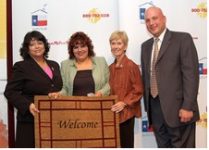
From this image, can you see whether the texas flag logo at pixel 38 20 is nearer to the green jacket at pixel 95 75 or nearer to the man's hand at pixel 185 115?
the green jacket at pixel 95 75

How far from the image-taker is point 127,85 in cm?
300

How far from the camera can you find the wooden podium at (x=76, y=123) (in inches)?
109

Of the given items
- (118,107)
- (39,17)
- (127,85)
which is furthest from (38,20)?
(118,107)

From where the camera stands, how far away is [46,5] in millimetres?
3715

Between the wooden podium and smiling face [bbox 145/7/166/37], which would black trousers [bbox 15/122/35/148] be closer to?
the wooden podium

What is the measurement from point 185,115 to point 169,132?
275 mm

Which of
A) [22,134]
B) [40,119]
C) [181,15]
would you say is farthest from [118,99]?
[181,15]

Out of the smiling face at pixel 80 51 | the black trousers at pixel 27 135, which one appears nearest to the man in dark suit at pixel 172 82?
the smiling face at pixel 80 51

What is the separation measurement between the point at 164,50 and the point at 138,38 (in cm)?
80

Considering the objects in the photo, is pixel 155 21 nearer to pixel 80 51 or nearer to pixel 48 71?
pixel 80 51

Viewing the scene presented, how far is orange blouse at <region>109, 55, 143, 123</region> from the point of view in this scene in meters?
2.97

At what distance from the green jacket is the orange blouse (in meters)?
0.10

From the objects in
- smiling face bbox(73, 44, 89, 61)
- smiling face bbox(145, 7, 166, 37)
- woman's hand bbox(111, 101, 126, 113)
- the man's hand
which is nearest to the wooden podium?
woman's hand bbox(111, 101, 126, 113)

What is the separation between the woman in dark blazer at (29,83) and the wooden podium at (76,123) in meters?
0.17
